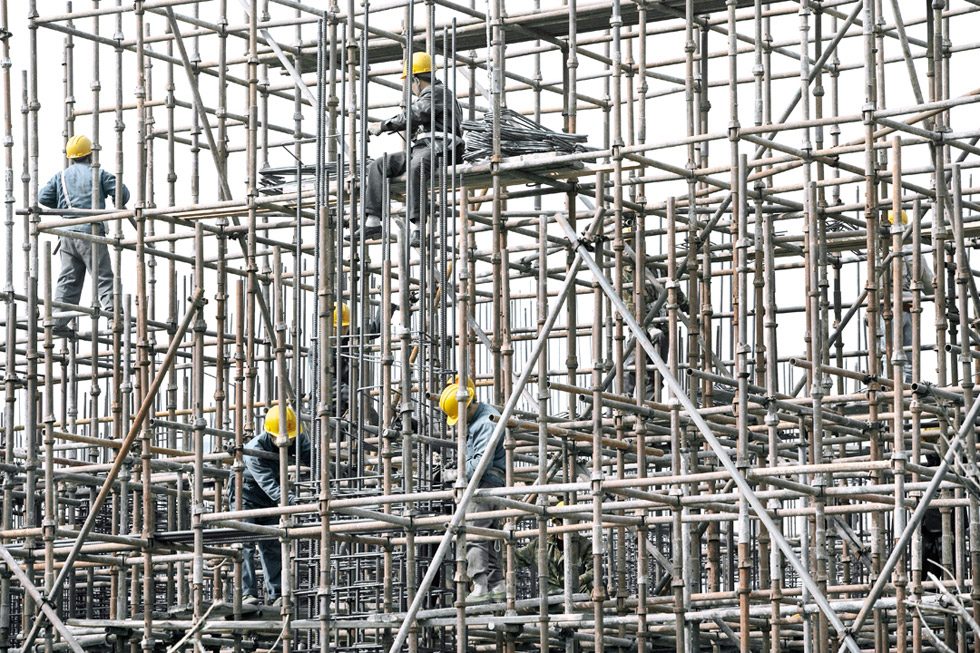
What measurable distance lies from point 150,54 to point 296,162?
4.41 metres

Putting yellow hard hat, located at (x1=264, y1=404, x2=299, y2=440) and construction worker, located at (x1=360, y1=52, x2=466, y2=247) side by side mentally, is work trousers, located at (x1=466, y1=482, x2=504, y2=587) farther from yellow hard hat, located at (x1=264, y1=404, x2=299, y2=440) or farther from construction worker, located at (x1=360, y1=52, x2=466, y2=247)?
construction worker, located at (x1=360, y1=52, x2=466, y2=247)

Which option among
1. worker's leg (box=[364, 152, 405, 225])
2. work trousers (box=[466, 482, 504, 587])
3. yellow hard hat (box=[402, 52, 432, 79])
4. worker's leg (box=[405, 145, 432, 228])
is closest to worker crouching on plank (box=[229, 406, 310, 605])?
work trousers (box=[466, 482, 504, 587])

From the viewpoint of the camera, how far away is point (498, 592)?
69.1 feet

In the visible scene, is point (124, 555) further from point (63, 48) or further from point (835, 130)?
point (835, 130)

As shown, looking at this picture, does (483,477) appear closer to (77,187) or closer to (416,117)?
(416,117)

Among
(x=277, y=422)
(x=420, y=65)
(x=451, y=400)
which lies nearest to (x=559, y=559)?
(x=451, y=400)

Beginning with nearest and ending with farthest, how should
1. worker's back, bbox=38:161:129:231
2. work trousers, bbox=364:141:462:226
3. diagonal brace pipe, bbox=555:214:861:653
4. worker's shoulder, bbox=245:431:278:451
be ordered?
1. diagonal brace pipe, bbox=555:214:861:653
2. work trousers, bbox=364:141:462:226
3. worker's shoulder, bbox=245:431:278:451
4. worker's back, bbox=38:161:129:231

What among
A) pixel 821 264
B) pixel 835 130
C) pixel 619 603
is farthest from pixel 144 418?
pixel 835 130

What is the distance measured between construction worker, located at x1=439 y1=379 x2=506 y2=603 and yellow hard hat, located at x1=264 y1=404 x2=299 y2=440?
1309mm

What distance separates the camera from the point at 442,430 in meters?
20.8

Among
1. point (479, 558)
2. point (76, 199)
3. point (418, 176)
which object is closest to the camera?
point (479, 558)

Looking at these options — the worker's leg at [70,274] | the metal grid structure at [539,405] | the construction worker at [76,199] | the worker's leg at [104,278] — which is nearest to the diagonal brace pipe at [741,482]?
the metal grid structure at [539,405]

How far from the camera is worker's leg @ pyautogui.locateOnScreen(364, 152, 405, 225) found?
21562mm

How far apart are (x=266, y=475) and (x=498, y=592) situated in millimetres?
2349
